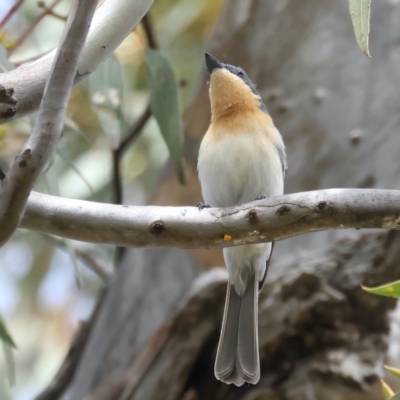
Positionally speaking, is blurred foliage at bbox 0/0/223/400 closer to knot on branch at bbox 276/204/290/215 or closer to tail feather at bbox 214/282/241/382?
tail feather at bbox 214/282/241/382

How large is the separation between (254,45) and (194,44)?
44 centimetres

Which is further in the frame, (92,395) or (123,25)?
(92,395)

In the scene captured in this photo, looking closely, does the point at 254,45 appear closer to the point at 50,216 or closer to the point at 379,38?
the point at 379,38

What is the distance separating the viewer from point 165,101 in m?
2.26

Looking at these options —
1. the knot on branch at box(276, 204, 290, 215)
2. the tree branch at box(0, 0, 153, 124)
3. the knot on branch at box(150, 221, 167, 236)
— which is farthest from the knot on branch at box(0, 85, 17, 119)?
the knot on branch at box(276, 204, 290, 215)

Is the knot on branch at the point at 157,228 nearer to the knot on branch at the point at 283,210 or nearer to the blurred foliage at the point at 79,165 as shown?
the knot on branch at the point at 283,210

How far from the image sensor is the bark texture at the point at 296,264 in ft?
7.14

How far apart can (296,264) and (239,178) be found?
437 millimetres

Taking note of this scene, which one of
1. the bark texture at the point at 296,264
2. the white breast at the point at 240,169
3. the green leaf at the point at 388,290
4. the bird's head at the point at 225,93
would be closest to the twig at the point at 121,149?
the bark texture at the point at 296,264

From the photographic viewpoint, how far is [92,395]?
8.30ft

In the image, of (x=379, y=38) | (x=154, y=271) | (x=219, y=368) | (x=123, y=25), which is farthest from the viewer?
(x=379, y=38)

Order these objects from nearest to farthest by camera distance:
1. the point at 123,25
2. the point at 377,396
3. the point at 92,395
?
the point at 123,25 → the point at 377,396 → the point at 92,395

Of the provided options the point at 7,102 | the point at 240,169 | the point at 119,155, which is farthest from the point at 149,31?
the point at 7,102

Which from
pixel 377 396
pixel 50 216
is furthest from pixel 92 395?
pixel 50 216
